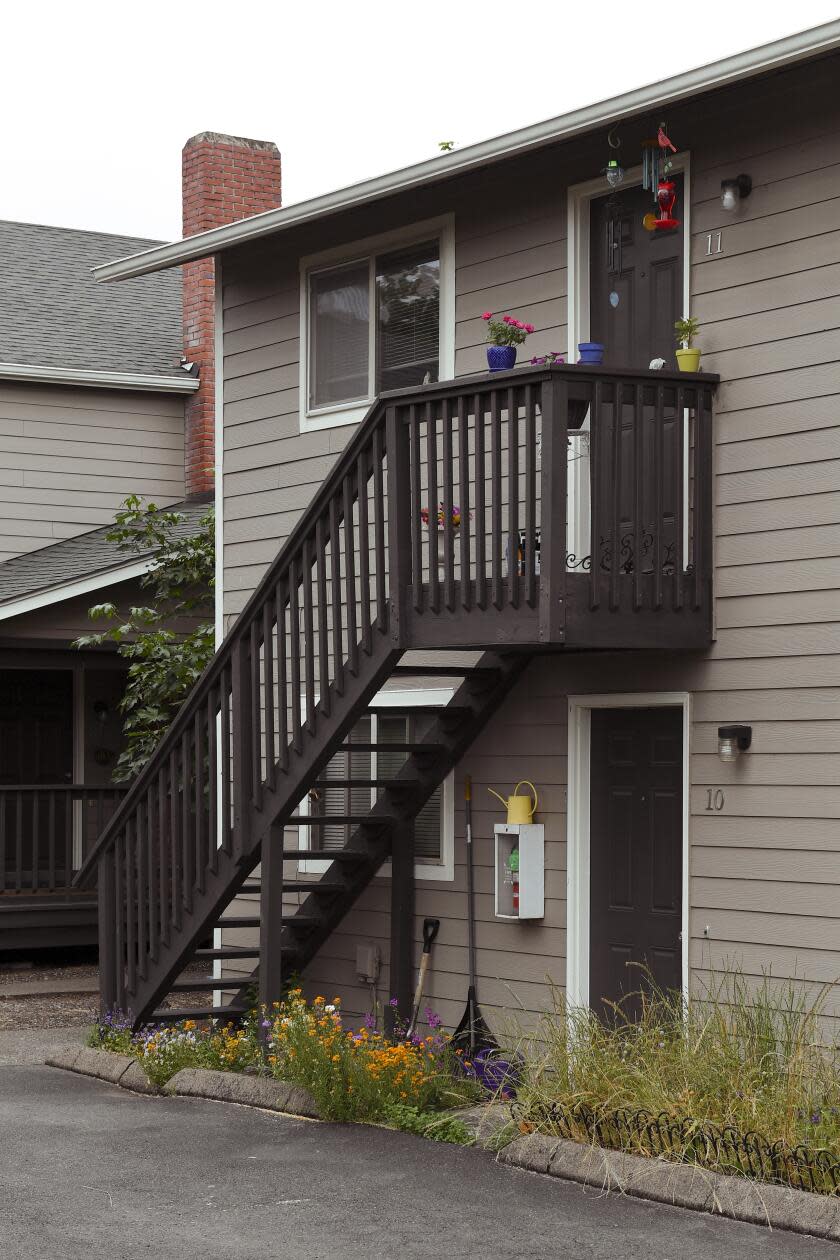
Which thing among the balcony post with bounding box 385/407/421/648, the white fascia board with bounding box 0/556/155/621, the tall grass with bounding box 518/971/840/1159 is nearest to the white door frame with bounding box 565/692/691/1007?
the tall grass with bounding box 518/971/840/1159

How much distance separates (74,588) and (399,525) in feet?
25.0

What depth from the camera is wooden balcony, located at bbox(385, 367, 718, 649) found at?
8.73 metres

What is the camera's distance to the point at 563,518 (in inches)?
342

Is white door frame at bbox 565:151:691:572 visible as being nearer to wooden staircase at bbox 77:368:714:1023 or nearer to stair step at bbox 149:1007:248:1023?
wooden staircase at bbox 77:368:714:1023

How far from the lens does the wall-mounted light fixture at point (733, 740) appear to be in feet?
29.8

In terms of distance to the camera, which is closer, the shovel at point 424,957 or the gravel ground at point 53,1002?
the shovel at point 424,957

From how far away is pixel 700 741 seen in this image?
30.7 feet

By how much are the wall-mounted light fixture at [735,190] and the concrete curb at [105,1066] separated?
19.6 ft

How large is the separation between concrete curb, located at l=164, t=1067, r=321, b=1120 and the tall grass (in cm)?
122

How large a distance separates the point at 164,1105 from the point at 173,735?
7.60 feet

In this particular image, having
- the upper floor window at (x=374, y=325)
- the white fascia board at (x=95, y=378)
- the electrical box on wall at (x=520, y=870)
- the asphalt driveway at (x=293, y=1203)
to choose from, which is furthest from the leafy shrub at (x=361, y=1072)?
the white fascia board at (x=95, y=378)

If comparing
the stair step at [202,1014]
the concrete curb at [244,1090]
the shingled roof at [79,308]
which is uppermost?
the shingled roof at [79,308]

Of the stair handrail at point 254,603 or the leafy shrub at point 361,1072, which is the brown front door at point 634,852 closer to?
the leafy shrub at point 361,1072

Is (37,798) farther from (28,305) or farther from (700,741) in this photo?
(700,741)
